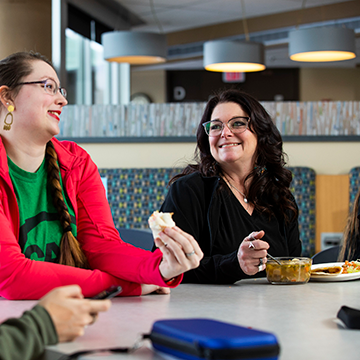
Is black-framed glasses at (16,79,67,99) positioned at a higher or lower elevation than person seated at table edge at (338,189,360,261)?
higher

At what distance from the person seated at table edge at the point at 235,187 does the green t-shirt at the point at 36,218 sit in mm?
462

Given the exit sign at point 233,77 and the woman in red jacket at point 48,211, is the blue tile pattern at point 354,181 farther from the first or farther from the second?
the exit sign at point 233,77

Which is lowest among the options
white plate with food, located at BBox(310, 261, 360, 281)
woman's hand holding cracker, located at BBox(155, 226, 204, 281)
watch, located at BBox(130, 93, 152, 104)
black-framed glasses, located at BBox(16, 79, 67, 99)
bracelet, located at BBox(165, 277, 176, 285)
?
white plate with food, located at BBox(310, 261, 360, 281)

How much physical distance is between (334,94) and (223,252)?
8.75 meters

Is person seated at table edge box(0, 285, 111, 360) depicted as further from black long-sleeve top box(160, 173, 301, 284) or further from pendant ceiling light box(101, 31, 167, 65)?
pendant ceiling light box(101, 31, 167, 65)

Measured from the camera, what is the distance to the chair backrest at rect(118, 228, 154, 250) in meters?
2.06

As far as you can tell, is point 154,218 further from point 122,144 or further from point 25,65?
point 122,144

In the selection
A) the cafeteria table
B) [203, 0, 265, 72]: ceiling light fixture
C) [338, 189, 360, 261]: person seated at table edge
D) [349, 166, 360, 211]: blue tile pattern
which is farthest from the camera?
[203, 0, 265, 72]: ceiling light fixture

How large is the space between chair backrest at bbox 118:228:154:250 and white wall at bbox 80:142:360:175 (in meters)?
1.20

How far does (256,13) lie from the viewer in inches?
320

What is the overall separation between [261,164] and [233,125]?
0.20 m

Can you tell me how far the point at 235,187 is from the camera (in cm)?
189

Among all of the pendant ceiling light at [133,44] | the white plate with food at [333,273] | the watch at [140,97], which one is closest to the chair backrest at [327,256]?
the white plate with food at [333,273]

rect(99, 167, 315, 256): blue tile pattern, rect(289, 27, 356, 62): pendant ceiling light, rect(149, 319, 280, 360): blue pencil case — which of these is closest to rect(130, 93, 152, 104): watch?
rect(289, 27, 356, 62): pendant ceiling light
